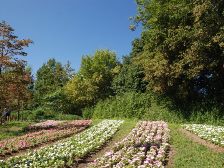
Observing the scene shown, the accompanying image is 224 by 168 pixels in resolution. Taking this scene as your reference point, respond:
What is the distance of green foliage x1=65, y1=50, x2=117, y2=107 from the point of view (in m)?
54.7

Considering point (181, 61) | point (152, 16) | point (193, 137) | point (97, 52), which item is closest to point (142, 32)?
point (152, 16)

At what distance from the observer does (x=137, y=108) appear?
110ft

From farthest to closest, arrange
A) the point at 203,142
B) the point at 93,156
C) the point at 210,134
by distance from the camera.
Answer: the point at 210,134, the point at 203,142, the point at 93,156

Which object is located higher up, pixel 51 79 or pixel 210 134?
pixel 51 79

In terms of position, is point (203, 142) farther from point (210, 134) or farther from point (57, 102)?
point (57, 102)

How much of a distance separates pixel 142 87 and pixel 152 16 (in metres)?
7.14

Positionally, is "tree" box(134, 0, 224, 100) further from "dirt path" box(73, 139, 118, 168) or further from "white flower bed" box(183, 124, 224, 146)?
"dirt path" box(73, 139, 118, 168)

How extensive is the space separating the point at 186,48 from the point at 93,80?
2869 centimetres

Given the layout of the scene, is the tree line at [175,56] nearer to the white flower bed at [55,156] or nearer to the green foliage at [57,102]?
the white flower bed at [55,156]

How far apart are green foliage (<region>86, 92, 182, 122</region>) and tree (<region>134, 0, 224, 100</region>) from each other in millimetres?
1594

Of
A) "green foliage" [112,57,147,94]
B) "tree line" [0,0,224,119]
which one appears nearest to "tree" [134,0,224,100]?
"tree line" [0,0,224,119]

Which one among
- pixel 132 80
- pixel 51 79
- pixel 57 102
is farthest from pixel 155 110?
pixel 51 79

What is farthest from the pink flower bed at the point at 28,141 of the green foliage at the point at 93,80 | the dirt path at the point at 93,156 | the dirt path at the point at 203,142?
the green foliage at the point at 93,80

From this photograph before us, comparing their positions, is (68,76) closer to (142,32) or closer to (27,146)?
(142,32)
